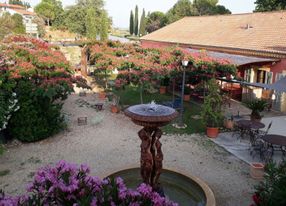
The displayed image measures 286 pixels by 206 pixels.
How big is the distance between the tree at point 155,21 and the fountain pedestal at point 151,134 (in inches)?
2403

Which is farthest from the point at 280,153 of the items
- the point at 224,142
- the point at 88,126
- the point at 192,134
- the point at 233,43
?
the point at 233,43

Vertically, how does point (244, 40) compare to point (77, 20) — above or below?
below

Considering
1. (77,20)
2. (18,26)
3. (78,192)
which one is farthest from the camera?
(77,20)

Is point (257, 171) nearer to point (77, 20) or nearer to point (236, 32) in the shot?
point (236, 32)

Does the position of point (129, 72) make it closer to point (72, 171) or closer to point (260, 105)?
point (260, 105)

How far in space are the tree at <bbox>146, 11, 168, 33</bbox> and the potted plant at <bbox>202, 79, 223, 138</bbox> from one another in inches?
2171

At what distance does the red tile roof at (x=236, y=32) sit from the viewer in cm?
2042

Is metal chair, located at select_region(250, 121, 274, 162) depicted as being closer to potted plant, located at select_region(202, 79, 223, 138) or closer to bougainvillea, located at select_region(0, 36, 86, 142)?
potted plant, located at select_region(202, 79, 223, 138)

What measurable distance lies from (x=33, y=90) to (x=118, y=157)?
158 inches

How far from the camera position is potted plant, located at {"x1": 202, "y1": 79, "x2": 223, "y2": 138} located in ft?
39.7

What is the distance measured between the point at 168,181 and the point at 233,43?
17.4 m

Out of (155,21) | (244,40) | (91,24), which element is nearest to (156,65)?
(244,40)

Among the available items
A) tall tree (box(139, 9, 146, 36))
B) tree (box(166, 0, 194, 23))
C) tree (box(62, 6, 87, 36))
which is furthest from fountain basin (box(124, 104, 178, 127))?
tall tree (box(139, 9, 146, 36))

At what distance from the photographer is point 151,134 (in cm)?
641
